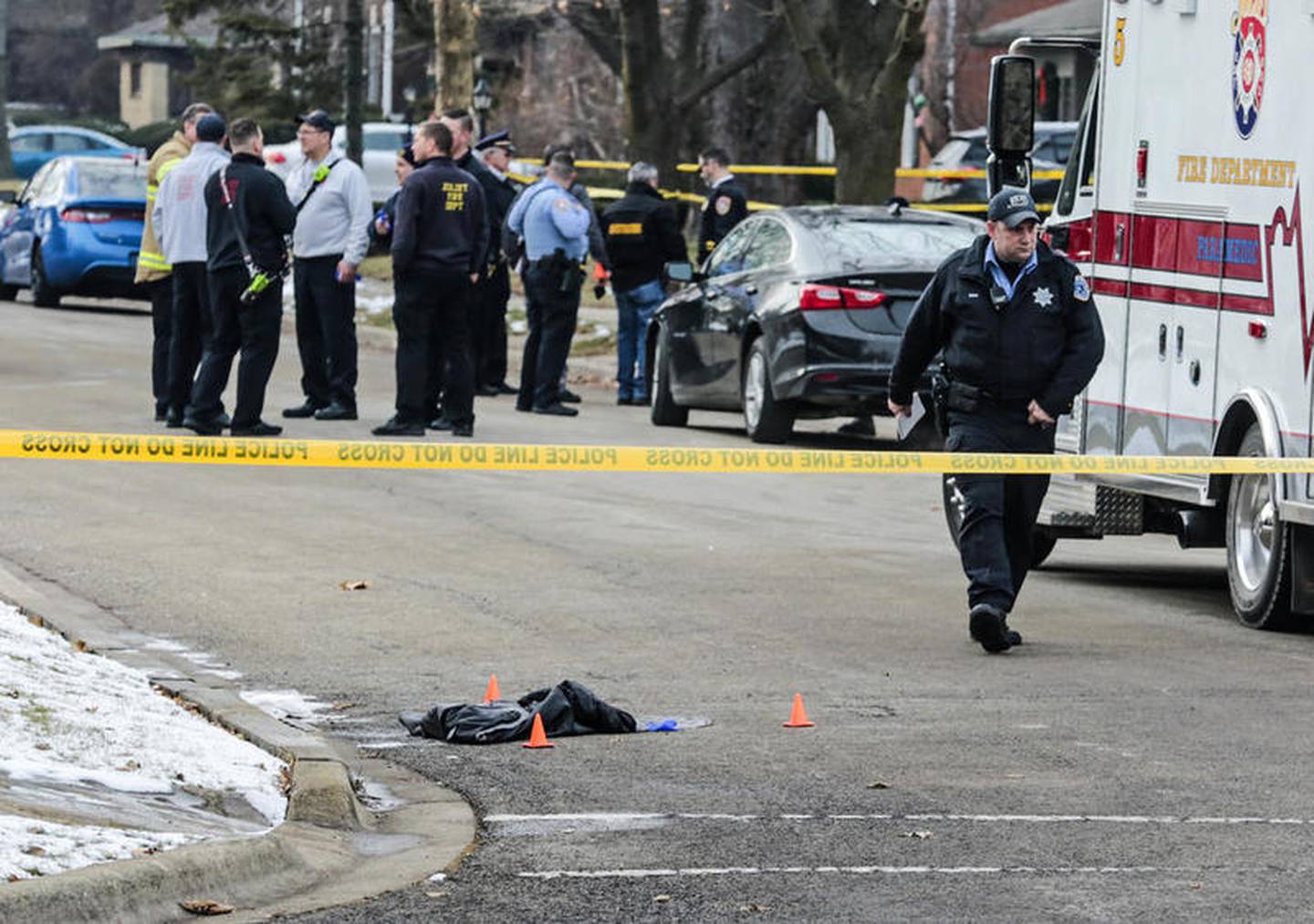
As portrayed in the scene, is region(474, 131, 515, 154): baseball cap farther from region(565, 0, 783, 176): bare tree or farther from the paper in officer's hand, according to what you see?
region(565, 0, 783, 176): bare tree

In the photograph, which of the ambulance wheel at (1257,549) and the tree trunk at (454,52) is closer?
the ambulance wheel at (1257,549)

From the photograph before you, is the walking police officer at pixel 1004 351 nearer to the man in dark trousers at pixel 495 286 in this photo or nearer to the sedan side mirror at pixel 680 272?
the sedan side mirror at pixel 680 272

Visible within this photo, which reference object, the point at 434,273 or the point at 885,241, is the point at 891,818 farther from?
the point at 885,241

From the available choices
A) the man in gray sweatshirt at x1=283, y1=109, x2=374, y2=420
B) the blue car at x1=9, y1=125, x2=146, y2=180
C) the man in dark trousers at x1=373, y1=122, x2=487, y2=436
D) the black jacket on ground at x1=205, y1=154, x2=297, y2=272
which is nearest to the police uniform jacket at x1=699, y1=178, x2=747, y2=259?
the man in gray sweatshirt at x1=283, y1=109, x2=374, y2=420

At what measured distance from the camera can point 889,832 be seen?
7387 mm

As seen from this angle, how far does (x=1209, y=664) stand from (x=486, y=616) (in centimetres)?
285

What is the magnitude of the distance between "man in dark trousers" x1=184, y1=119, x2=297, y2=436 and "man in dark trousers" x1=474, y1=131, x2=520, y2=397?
3184mm

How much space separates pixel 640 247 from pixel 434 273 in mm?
4710

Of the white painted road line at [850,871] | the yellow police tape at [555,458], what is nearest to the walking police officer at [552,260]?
the yellow police tape at [555,458]

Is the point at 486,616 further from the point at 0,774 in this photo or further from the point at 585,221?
the point at 585,221

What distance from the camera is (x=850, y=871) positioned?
6.89m

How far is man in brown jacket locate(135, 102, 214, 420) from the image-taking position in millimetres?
18438

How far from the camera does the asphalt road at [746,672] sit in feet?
22.6

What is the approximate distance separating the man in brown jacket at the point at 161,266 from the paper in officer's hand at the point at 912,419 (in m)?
7.54
